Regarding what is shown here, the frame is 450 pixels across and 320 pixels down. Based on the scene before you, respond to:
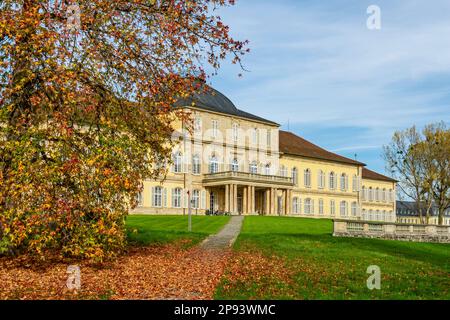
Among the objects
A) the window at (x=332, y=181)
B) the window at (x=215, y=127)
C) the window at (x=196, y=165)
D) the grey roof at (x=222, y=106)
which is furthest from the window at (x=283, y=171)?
the window at (x=196, y=165)

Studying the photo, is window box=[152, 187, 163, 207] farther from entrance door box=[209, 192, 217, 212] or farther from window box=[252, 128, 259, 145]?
window box=[252, 128, 259, 145]

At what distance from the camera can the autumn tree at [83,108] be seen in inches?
436

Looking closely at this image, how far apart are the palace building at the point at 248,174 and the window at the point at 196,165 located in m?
0.10

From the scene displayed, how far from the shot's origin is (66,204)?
36.9 feet

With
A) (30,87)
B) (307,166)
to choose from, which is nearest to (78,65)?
(30,87)

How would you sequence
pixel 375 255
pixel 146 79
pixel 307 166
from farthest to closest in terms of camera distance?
pixel 307 166 < pixel 375 255 < pixel 146 79

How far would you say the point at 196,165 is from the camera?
53219 mm

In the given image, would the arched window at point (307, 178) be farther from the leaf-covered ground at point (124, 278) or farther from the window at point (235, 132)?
the leaf-covered ground at point (124, 278)

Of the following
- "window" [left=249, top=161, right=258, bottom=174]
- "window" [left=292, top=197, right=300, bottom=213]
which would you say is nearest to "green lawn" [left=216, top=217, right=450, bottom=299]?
"window" [left=249, top=161, right=258, bottom=174]

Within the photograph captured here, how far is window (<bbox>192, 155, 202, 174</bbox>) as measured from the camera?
174ft

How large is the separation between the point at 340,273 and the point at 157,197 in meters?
39.6
